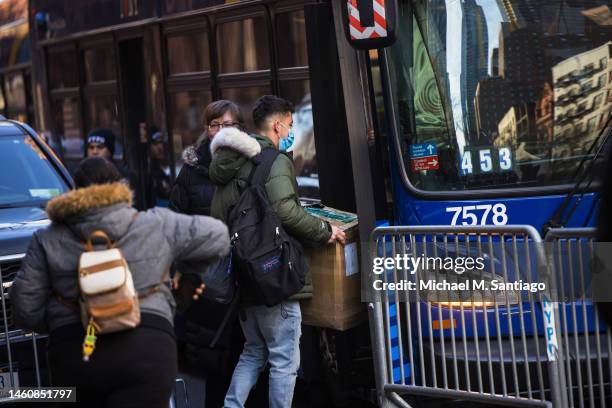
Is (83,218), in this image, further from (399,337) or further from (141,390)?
(399,337)

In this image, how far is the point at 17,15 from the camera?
480 inches

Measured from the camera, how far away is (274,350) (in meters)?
5.42

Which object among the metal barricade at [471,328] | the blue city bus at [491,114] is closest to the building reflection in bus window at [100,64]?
the blue city bus at [491,114]

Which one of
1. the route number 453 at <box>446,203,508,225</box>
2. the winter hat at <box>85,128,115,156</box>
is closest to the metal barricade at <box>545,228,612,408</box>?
the route number 453 at <box>446,203,508,225</box>

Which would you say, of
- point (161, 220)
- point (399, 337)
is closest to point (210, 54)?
point (399, 337)

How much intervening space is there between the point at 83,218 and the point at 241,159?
1526 millimetres

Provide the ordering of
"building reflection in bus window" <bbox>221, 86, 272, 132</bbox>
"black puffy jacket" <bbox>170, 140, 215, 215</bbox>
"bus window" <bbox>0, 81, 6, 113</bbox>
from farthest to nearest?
"bus window" <bbox>0, 81, 6, 113</bbox>, "building reflection in bus window" <bbox>221, 86, 272, 132</bbox>, "black puffy jacket" <bbox>170, 140, 215, 215</bbox>

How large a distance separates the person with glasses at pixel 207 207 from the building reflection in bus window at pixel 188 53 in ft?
4.74

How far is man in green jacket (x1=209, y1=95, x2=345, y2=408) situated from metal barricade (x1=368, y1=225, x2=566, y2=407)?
0.42m

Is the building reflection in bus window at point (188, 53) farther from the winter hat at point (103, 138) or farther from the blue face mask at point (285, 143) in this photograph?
the blue face mask at point (285, 143)

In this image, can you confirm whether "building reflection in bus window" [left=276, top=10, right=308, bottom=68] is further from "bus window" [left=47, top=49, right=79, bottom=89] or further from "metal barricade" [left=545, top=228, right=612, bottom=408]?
"bus window" [left=47, top=49, right=79, bottom=89]

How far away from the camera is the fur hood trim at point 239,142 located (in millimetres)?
5309

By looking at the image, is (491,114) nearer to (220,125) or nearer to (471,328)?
(471,328)

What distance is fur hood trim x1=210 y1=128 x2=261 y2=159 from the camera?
5309mm
